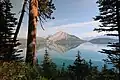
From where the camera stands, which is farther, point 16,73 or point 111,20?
point 111,20

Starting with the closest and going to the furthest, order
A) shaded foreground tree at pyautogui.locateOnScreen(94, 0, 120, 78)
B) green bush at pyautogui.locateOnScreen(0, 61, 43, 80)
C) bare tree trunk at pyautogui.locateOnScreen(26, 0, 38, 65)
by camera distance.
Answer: green bush at pyautogui.locateOnScreen(0, 61, 43, 80) < bare tree trunk at pyautogui.locateOnScreen(26, 0, 38, 65) < shaded foreground tree at pyautogui.locateOnScreen(94, 0, 120, 78)

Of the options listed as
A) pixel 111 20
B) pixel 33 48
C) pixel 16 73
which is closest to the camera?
pixel 16 73

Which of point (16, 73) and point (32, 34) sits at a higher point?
point (32, 34)

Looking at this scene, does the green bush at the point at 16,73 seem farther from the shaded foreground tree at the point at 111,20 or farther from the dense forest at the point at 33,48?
the shaded foreground tree at the point at 111,20

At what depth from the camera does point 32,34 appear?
11.8 metres

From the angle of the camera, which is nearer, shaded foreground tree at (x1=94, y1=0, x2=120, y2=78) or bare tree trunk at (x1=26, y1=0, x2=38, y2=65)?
bare tree trunk at (x1=26, y1=0, x2=38, y2=65)

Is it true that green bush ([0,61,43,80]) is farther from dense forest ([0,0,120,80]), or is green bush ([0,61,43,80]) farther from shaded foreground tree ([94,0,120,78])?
shaded foreground tree ([94,0,120,78])

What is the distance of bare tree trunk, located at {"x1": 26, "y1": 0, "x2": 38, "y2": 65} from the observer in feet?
37.2

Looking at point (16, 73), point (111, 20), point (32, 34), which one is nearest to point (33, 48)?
point (32, 34)

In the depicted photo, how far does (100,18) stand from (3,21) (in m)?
12.9

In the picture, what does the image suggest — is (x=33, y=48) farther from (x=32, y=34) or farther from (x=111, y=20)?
(x=111, y=20)

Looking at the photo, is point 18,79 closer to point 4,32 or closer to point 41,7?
point 41,7

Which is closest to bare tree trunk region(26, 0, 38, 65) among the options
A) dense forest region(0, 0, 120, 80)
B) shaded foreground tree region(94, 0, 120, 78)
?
dense forest region(0, 0, 120, 80)

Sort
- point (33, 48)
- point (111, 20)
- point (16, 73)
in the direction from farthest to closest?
1. point (111, 20)
2. point (33, 48)
3. point (16, 73)
